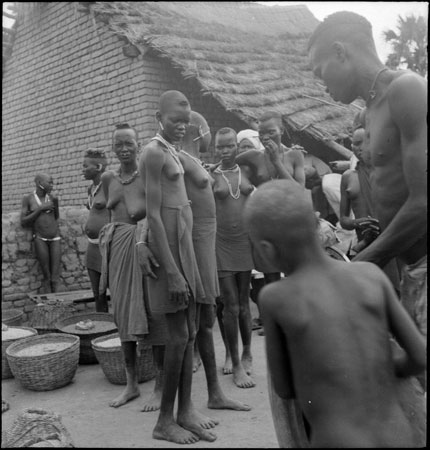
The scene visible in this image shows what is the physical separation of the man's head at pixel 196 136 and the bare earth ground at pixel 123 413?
1.89m

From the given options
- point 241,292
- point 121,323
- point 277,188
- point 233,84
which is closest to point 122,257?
point 121,323

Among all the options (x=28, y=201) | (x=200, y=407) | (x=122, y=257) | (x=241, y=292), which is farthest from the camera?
(x=28, y=201)

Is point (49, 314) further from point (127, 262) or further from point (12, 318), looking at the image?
point (127, 262)

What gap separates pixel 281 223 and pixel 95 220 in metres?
4.05

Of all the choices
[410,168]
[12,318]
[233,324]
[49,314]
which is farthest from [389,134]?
[12,318]

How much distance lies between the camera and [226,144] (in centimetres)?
446

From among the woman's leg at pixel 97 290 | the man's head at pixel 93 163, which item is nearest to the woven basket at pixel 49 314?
the woman's leg at pixel 97 290

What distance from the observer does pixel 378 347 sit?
4.93 feet

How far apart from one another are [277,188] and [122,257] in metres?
2.55

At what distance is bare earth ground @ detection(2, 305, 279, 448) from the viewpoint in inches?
123

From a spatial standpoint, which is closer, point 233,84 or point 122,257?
point 122,257

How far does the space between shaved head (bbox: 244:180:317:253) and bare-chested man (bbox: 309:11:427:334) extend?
505 mm

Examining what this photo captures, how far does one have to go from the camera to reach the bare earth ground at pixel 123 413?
3.14 metres

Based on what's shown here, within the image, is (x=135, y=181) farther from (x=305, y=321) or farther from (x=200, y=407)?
(x=305, y=321)
